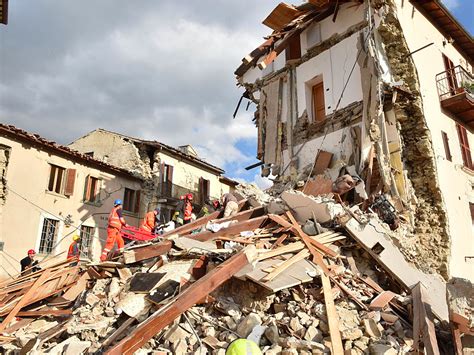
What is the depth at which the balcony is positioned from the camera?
1120 centimetres

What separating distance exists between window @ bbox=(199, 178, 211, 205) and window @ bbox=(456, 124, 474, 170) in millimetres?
16006

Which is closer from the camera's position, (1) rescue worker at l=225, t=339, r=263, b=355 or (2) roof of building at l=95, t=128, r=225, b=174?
(1) rescue worker at l=225, t=339, r=263, b=355

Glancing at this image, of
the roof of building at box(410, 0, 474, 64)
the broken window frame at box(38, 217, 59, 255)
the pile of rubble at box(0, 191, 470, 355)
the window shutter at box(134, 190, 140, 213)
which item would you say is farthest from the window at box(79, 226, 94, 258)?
the roof of building at box(410, 0, 474, 64)

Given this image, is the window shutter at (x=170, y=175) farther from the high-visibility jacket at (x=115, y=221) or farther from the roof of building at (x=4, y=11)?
the high-visibility jacket at (x=115, y=221)

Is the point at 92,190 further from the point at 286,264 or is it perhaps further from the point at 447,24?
the point at 447,24

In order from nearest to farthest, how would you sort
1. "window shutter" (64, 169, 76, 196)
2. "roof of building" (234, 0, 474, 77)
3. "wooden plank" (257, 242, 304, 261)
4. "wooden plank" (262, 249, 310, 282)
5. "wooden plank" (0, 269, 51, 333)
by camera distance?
"wooden plank" (262, 249, 310, 282) < "wooden plank" (257, 242, 304, 261) < "wooden plank" (0, 269, 51, 333) < "roof of building" (234, 0, 474, 77) < "window shutter" (64, 169, 76, 196)

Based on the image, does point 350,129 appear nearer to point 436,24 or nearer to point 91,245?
point 436,24

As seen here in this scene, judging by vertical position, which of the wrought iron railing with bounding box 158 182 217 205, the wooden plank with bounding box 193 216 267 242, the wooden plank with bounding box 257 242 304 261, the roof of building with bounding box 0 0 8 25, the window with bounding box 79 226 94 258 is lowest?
the wooden plank with bounding box 257 242 304 261

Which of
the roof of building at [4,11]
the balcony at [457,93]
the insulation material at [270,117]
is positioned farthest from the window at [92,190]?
the balcony at [457,93]

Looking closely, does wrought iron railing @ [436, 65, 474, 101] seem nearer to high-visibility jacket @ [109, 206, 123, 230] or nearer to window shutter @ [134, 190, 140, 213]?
high-visibility jacket @ [109, 206, 123, 230]

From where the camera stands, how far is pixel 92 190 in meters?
19.5

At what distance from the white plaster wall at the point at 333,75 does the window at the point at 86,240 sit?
42.1 feet

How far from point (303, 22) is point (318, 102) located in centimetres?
290

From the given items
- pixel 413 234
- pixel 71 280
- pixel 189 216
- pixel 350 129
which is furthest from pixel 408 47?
pixel 71 280
